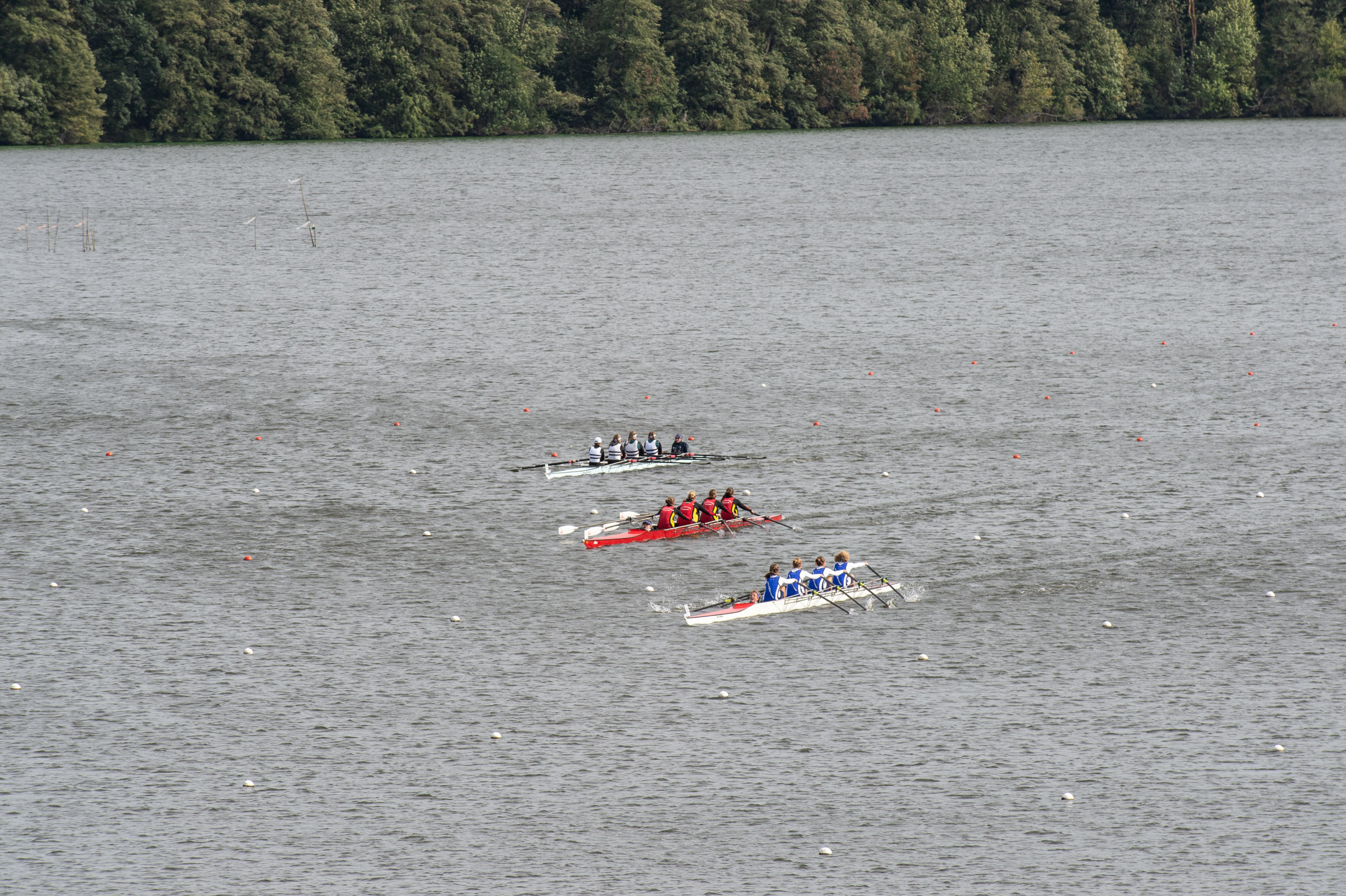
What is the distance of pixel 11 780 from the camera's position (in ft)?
98.2

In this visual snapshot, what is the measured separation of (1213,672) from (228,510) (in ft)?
91.0

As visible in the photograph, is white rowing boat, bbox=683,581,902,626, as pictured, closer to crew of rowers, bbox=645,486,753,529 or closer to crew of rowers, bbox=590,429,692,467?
crew of rowers, bbox=645,486,753,529

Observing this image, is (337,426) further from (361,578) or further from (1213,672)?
(1213,672)

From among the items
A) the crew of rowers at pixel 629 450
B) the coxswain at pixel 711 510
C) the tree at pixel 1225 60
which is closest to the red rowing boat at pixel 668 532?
the coxswain at pixel 711 510

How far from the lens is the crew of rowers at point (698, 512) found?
4341 cm

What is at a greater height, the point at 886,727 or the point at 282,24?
→ the point at 282,24

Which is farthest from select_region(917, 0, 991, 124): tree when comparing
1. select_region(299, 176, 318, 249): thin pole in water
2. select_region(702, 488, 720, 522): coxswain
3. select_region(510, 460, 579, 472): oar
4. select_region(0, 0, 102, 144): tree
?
select_region(702, 488, 720, 522): coxswain

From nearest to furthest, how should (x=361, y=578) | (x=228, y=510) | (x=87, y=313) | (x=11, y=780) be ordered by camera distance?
(x=11, y=780) < (x=361, y=578) < (x=228, y=510) < (x=87, y=313)

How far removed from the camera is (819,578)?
126 ft

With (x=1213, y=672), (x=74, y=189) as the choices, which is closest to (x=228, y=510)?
(x=1213, y=672)

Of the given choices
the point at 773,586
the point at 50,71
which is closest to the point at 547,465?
the point at 773,586

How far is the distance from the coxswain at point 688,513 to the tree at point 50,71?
113982 millimetres

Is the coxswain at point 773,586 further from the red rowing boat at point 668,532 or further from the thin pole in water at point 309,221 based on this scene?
the thin pole in water at point 309,221

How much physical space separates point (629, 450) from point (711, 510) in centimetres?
645
